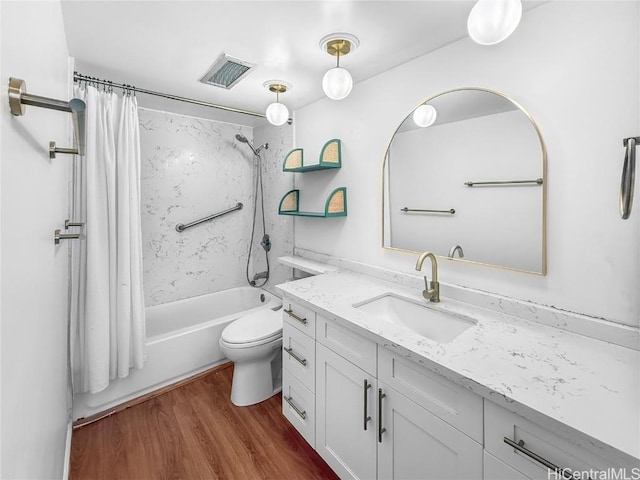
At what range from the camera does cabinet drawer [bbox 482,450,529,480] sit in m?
0.82

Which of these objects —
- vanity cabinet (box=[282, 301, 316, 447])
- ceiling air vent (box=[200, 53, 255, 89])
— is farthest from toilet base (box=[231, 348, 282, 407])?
ceiling air vent (box=[200, 53, 255, 89])

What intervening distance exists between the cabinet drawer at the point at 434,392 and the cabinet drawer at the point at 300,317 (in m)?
0.45

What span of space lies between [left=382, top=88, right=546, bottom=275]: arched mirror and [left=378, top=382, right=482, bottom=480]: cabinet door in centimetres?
75

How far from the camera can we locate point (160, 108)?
8.26 feet

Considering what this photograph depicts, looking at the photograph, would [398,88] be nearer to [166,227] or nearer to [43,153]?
[43,153]

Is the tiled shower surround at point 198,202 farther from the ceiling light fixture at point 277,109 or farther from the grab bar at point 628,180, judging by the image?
the grab bar at point 628,180

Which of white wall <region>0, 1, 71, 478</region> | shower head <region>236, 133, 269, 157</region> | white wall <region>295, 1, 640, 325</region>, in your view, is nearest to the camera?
white wall <region>0, 1, 71, 478</region>

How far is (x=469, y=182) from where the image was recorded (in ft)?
4.75

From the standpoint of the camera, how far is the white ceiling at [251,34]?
1.24 meters

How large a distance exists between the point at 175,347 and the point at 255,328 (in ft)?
2.17

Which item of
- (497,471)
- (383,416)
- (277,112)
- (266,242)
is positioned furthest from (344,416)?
(266,242)

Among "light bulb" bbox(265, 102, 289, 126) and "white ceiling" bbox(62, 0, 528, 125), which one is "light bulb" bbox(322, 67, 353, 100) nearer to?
"white ceiling" bbox(62, 0, 528, 125)

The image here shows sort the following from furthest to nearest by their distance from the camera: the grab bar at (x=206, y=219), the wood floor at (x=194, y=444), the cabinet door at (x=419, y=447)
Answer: the grab bar at (x=206, y=219), the wood floor at (x=194, y=444), the cabinet door at (x=419, y=447)

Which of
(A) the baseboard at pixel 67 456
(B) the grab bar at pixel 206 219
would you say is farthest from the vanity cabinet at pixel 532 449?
(B) the grab bar at pixel 206 219
